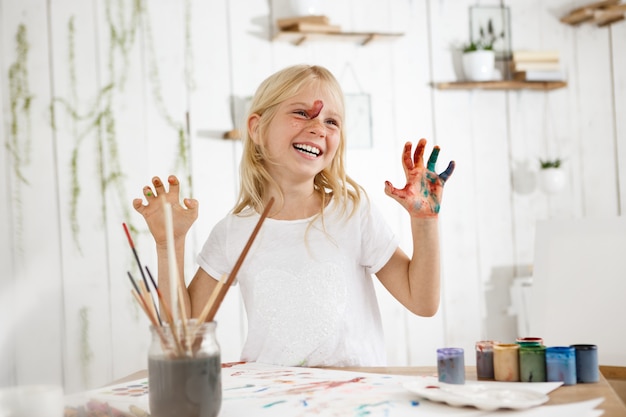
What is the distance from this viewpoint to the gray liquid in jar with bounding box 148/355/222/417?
84 centimetres

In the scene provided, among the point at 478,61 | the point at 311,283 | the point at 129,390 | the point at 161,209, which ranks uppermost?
the point at 478,61

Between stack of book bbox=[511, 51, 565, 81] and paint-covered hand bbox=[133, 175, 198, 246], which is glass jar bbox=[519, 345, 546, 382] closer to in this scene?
paint-covered hand bbox=[133, 175, 198, 246]

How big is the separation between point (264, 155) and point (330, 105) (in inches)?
8.1

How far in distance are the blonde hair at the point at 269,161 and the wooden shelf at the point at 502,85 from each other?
166 centimetres

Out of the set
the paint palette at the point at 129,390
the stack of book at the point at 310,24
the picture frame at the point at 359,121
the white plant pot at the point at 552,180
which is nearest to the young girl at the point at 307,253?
the paint palette at the point at 129,390

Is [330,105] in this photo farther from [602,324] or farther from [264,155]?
[602,324]

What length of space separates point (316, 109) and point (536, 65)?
6.70 feet

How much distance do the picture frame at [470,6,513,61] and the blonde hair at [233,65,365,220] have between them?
1.87 meters

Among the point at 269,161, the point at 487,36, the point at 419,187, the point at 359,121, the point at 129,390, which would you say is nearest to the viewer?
the point at 129,390

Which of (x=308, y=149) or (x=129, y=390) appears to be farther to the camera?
(x=308, y=149)

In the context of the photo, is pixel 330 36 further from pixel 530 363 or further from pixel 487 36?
pixel 530 363

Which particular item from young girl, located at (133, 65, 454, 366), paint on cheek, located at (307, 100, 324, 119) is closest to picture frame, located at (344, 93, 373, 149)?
young girl, located at (133, 65, 454, 366)

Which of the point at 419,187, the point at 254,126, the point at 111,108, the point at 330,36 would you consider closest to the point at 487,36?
the point at 330,36

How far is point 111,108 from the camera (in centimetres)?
299
